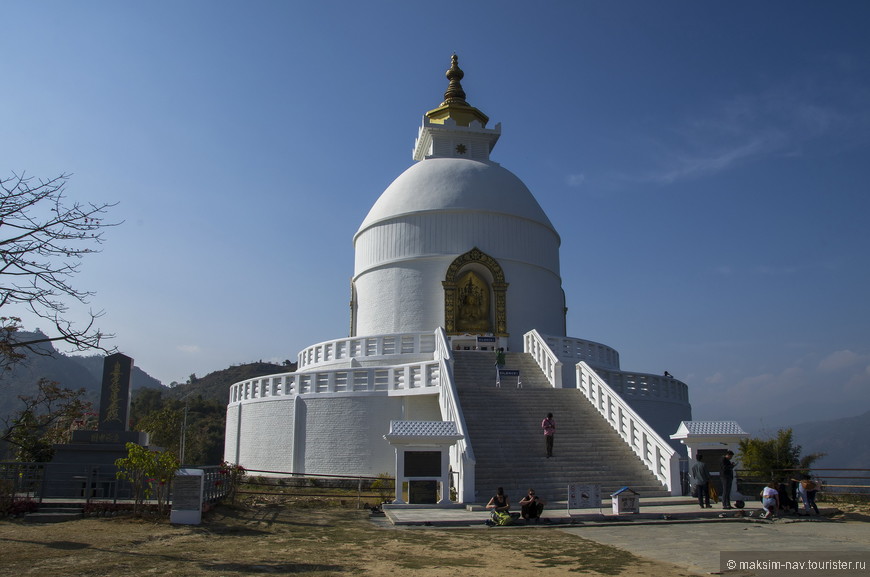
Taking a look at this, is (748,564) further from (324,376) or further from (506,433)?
(324,376)

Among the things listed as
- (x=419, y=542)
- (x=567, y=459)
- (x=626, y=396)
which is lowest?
(x=419, y=542)

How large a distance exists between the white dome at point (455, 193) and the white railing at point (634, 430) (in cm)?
953

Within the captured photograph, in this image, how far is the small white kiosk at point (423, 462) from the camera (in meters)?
14.1

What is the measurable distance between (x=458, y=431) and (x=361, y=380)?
612 cm

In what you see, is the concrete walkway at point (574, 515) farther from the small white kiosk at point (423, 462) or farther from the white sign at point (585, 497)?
the small white kiosk at point (423, 462)

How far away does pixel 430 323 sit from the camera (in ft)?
84.9

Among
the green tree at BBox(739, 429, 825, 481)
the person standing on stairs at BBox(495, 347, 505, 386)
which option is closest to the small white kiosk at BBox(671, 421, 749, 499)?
the person standing on stairs at BBox(495, 347, 505, 386)

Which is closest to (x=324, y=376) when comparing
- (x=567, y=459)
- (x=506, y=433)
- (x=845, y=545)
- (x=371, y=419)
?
(x=371, y=419)

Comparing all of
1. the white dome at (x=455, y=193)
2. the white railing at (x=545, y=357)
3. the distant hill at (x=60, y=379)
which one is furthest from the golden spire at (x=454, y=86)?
the distant hill at (x=60, y=379)

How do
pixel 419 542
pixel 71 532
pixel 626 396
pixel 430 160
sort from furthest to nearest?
1. pixel 430 160
2. pixel 626 396
3. pixel 71 532
4. pixel 419 542

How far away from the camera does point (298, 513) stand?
536 inches

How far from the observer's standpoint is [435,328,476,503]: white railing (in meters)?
14.2

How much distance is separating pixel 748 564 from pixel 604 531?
3.28 meters

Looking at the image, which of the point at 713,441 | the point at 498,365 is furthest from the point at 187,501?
the point at 498,365
